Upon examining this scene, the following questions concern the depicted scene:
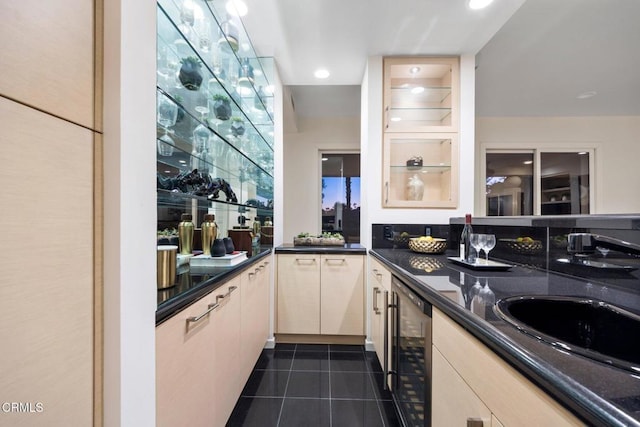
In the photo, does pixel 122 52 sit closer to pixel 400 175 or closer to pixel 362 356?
pixel 400 175

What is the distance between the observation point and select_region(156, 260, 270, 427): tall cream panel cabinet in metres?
0.83

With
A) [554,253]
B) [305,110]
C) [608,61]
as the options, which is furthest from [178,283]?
[608,61]

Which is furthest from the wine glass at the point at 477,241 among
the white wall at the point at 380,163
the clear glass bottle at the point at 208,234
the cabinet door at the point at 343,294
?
the clear glass bottle at the point at 208,234

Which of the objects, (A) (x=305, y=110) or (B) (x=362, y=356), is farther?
(A) (x=305, y=110)

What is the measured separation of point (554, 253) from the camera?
1.31 metres

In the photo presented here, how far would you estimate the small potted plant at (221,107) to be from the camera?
5.29ft

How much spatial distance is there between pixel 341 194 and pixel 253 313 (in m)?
2.66

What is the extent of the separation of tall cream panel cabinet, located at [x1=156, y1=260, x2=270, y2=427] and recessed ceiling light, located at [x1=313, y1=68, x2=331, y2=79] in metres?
1.93

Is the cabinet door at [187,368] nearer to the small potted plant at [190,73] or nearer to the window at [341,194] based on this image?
the small potted plant at [190,73]

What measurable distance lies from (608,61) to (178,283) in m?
4.10

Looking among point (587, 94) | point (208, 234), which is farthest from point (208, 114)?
point (587, 94)

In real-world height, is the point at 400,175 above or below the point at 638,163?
below
